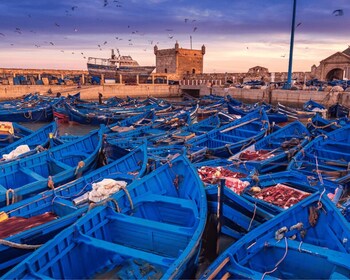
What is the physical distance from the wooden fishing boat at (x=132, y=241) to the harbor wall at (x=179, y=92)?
31176mm

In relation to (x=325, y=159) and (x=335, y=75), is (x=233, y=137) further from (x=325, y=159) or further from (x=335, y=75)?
(x=335, y=75)

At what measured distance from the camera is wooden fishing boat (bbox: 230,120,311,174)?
1151 cm

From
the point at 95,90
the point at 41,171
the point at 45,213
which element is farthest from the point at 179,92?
the point at 45,213

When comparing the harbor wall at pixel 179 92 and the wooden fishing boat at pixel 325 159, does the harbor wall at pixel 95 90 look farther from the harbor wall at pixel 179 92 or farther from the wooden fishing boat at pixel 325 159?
the wooden fishing boat at pixel 325 159

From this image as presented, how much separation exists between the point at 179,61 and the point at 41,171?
199ft

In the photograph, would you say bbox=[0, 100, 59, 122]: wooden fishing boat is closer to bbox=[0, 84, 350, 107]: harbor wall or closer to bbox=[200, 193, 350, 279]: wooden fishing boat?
bbox=[0, 84, 350, 107]: harbor wall

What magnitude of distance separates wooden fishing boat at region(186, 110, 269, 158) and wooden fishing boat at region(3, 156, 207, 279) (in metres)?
5.83

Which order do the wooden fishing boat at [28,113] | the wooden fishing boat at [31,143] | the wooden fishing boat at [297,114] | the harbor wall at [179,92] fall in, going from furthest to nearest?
1. the harbor wall at [179,92]
2. the wooden fishing boat at [28,113]
3. the wooden fishing boat at [297,114]
4. the wooden fishing boat at [31,143]

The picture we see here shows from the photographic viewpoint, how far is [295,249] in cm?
564

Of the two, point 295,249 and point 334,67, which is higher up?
point 334,67

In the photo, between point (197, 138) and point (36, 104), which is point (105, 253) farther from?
point (36, 104)

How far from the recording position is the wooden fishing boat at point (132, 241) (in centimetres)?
527

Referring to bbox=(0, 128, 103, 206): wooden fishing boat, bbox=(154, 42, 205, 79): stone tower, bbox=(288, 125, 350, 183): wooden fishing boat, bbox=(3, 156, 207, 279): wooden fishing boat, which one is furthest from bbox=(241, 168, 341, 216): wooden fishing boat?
bbox=(154, 42, 205, 79): stone tower

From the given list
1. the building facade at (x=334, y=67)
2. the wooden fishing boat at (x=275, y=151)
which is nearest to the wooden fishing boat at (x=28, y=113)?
the wooden fishing boat at (x=275, y=151)
